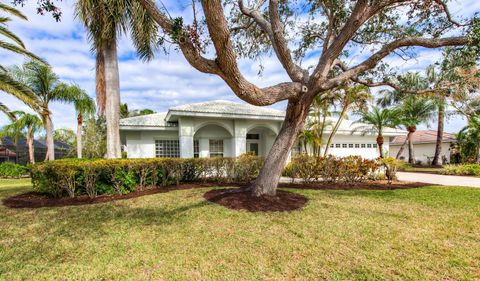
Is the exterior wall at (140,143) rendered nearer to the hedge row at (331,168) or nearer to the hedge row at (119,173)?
the hedge row at (119,173)

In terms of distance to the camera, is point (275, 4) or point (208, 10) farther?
point (275, 4)

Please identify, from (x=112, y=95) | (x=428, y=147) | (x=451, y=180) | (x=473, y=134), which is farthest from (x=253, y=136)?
(x=428, y=147)

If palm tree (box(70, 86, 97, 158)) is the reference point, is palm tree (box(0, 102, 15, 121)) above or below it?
below

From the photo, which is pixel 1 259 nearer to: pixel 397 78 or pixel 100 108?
pixel 100 108

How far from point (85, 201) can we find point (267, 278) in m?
7.49

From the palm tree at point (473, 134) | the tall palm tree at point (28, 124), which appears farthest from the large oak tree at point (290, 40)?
the tall palm tree at point (28, 124)

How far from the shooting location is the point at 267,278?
3508mm

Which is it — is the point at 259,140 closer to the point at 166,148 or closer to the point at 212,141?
the point at 212,141

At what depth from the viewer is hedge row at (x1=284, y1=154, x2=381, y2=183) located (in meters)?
11.9

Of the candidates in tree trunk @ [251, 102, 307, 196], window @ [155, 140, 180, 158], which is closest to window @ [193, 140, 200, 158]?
window @ [155, 140, 180, 158]

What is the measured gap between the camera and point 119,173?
29.9 feet

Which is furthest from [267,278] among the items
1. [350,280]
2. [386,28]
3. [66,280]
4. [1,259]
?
[386,28]

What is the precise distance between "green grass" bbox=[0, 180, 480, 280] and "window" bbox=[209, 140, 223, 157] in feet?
28.7

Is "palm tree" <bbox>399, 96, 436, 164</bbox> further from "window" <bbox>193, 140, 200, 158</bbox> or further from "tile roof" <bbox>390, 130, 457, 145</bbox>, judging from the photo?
"window" <bbox>193, 140, 200, 158</bbox>
